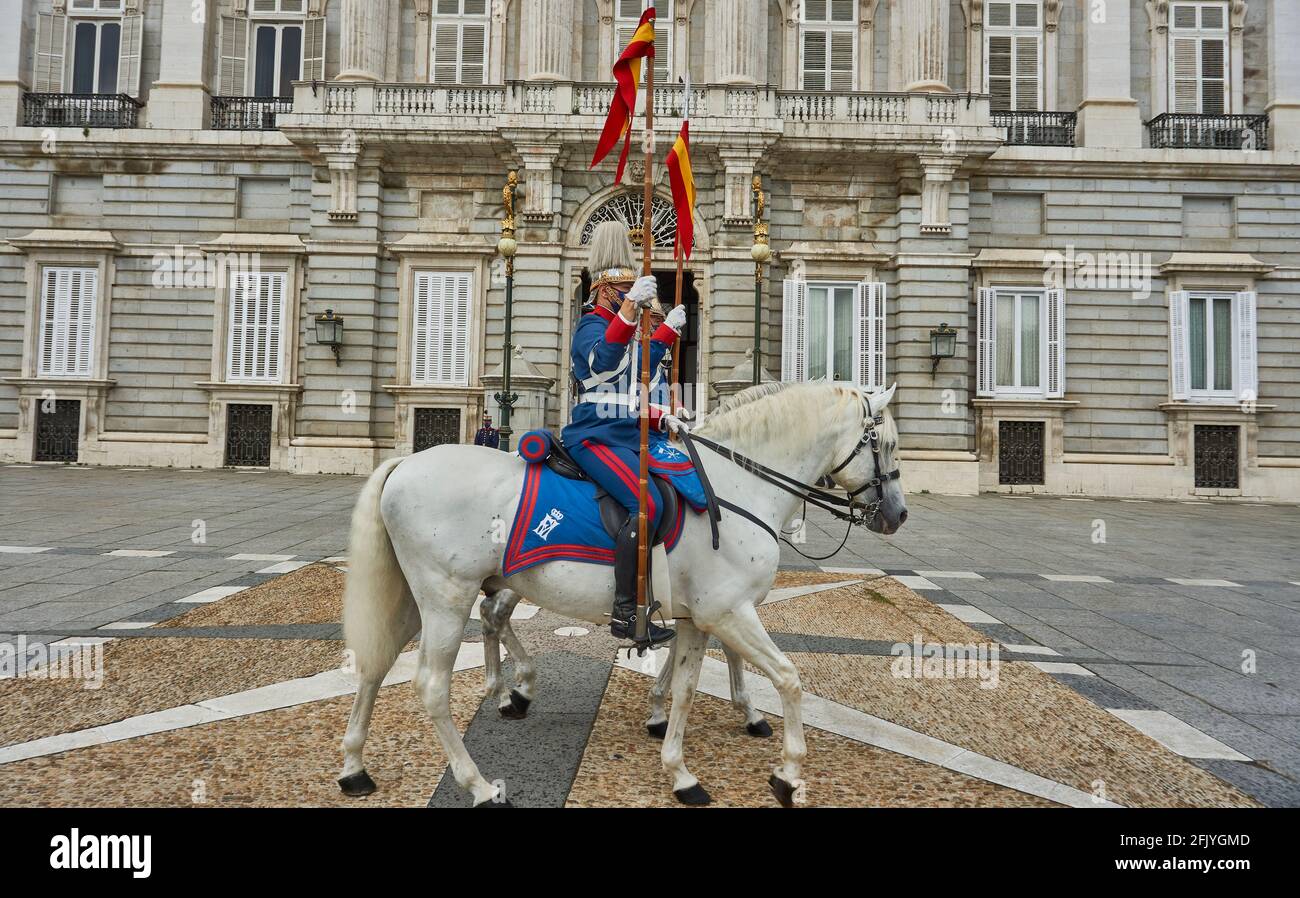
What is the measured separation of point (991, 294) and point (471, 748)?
18.7m

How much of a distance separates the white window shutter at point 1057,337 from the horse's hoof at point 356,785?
19.4 m

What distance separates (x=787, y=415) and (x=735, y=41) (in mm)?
17438

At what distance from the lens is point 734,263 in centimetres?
1778

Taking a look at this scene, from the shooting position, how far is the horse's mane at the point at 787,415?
11.7 ft

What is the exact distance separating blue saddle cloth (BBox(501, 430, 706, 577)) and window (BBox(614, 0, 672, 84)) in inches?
719

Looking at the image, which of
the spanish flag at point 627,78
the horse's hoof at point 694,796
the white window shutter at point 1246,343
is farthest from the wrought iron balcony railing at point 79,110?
the white window shutter at point 1246,343

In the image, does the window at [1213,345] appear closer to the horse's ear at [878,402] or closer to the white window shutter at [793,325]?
the white window shutter at [793,325]

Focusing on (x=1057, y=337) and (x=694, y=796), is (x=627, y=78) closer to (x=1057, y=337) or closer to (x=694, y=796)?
(x=694, y=796)

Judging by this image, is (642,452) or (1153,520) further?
(1153,520)

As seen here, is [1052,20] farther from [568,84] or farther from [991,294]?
[568,84]

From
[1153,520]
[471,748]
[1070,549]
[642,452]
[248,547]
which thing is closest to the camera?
[642,452]

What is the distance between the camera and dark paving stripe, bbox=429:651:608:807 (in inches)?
122

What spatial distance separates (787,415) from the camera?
11.7 feet

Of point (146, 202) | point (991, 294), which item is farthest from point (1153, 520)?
point (146, 202)
